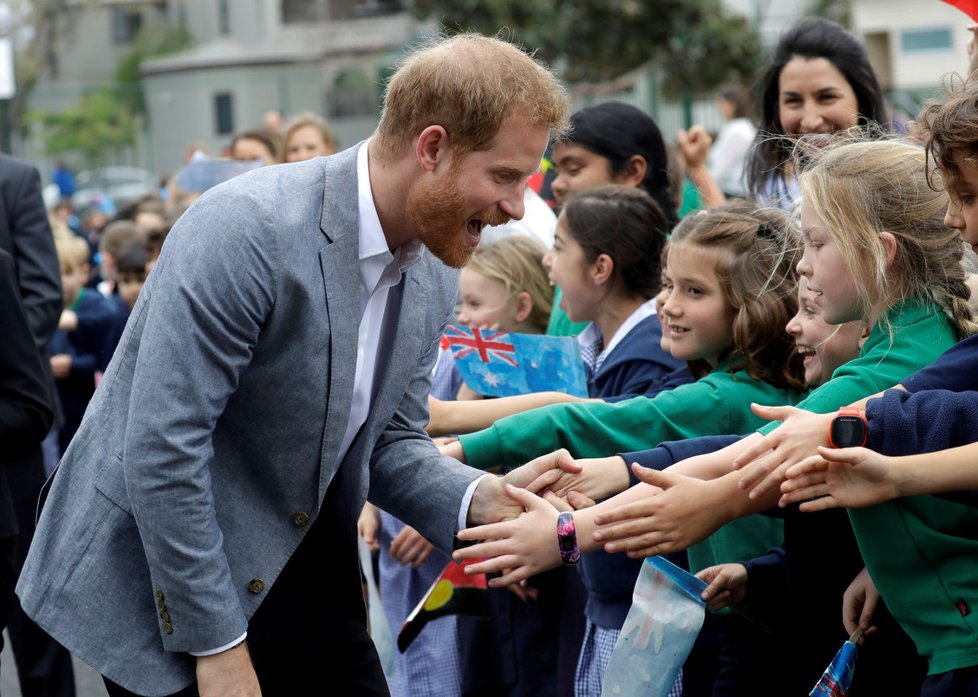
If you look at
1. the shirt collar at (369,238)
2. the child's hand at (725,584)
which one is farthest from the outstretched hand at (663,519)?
the shirt collar at (369,238)

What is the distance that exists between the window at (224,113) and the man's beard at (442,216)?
29.6m

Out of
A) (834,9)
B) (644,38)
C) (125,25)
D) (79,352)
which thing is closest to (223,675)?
(79,352)

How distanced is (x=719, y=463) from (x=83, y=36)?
185 feet

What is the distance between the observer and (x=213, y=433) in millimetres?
2777

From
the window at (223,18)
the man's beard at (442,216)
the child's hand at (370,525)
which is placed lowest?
the window at (223,18)

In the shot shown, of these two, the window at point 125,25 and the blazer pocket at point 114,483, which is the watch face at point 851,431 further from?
the window at point 125,25

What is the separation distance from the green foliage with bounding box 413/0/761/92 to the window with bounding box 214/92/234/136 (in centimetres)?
926

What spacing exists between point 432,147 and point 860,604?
53.0 inches

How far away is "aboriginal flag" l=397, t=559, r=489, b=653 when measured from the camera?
4.00 metres

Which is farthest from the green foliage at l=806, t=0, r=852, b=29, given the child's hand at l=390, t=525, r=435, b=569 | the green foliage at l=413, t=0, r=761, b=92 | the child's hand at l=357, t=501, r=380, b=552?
the child's hand at l=390, t=525, r=435, b=569

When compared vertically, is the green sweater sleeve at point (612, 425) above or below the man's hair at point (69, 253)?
above

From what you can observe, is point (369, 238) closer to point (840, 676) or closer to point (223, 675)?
point (223, 675)

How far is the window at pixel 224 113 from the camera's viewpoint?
31.6m

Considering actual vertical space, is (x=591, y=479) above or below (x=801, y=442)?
below
